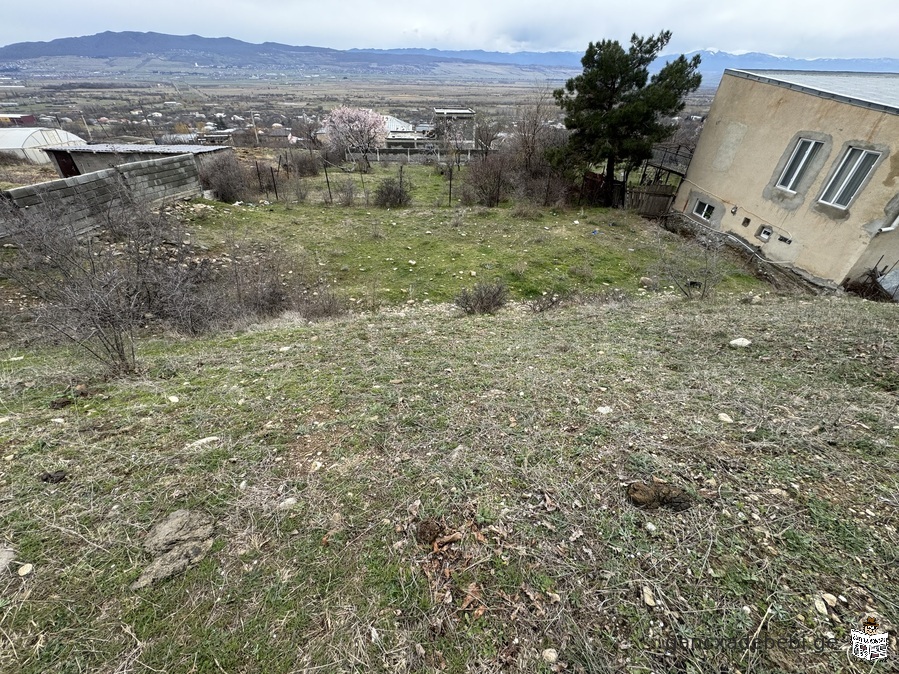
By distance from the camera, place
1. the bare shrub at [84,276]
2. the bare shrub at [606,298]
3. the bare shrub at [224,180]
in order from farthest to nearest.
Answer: the bare shrub at [224,180] < the bare shrub at [606,298] < the bare shrub at [84,276]

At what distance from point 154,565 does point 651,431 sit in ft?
8.85

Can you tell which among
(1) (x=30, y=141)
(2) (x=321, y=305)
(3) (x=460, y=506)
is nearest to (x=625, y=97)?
(2) (x=321, y=305)

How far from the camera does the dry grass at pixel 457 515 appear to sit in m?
1.33

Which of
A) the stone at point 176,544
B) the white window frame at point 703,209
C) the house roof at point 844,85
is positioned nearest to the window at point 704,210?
the white window frame at point 703,209

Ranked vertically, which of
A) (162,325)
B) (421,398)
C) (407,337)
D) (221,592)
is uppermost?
(221,592)

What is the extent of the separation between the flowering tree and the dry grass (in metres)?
28.4

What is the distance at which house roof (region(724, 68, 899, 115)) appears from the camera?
8.26 meters

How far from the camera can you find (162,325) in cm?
519

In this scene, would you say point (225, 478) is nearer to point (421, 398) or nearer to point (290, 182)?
point (421, 398)

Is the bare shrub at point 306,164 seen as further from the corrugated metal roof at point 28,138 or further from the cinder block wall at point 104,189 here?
the corrugated metal roof at point 28,138

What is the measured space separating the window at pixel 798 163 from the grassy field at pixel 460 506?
28.3ft

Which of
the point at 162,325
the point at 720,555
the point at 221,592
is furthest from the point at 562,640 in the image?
the point at 162,325

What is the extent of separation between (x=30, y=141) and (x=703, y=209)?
32.4 meters

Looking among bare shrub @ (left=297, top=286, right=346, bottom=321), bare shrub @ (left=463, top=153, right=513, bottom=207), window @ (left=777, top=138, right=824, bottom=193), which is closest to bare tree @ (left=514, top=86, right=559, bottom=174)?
bare shrub @ (left=463, top=153, right=513, bottom=207)
